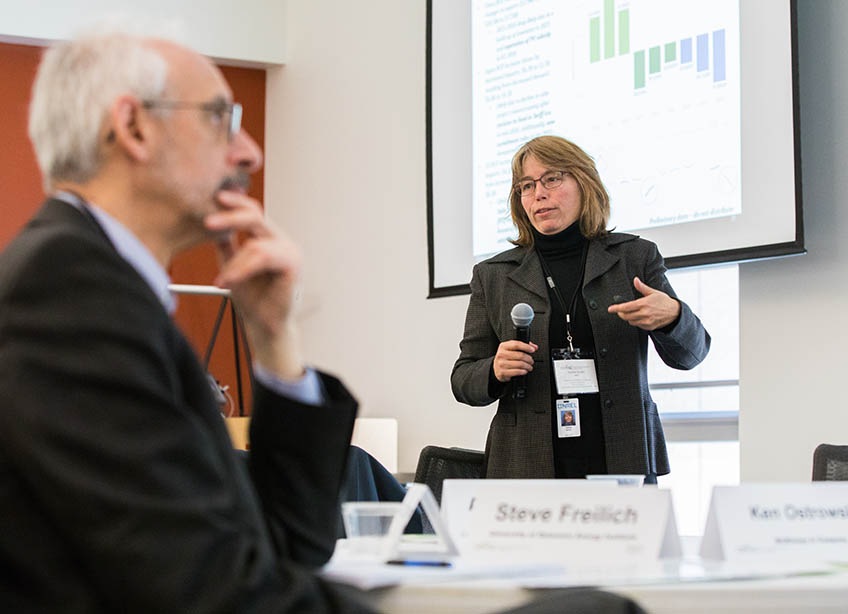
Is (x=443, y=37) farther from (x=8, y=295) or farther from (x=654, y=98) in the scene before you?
(x=8, y=295)

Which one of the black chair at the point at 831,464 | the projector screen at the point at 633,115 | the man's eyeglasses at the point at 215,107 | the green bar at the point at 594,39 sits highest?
the green bar at the point at 594,39

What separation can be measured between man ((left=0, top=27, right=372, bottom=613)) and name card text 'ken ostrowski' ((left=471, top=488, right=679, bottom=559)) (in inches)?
10.7

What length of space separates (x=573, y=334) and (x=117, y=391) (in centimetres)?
201

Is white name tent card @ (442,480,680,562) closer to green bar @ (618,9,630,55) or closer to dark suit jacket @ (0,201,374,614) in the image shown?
dark suit jacket @ (0,201,374,614)

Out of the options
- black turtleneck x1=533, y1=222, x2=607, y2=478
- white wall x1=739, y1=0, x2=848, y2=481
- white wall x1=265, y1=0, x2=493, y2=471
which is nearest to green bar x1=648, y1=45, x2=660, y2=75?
white wall x1=739, y1=0, x2=848, y2=481

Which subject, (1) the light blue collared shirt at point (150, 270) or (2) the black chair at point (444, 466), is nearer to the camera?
(1) the light blue collared shirt at point (150, 270)

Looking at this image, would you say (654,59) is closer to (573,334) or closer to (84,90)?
(573,334)

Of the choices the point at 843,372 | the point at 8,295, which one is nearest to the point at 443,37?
the point at 843,372

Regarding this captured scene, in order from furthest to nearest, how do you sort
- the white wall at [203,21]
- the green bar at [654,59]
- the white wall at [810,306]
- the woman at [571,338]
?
1. the white wall at [203,21]
2. the green bar at [654,59]
3. the white wall at [810,306]
4. the woman at [571,338]

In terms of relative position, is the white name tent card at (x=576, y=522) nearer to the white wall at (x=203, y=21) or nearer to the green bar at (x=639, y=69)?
the green bar at (x=639, y=69)

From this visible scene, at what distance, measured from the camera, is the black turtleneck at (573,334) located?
9.00ft

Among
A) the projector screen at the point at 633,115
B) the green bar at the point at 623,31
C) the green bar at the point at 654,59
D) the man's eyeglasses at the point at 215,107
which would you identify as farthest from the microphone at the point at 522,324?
the green bar at the point at 623,31

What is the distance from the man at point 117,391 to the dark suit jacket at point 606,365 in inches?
61.3

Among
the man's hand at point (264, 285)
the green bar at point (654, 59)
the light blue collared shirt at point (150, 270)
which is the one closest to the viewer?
the light blue collared shirt at point (150, 270)
